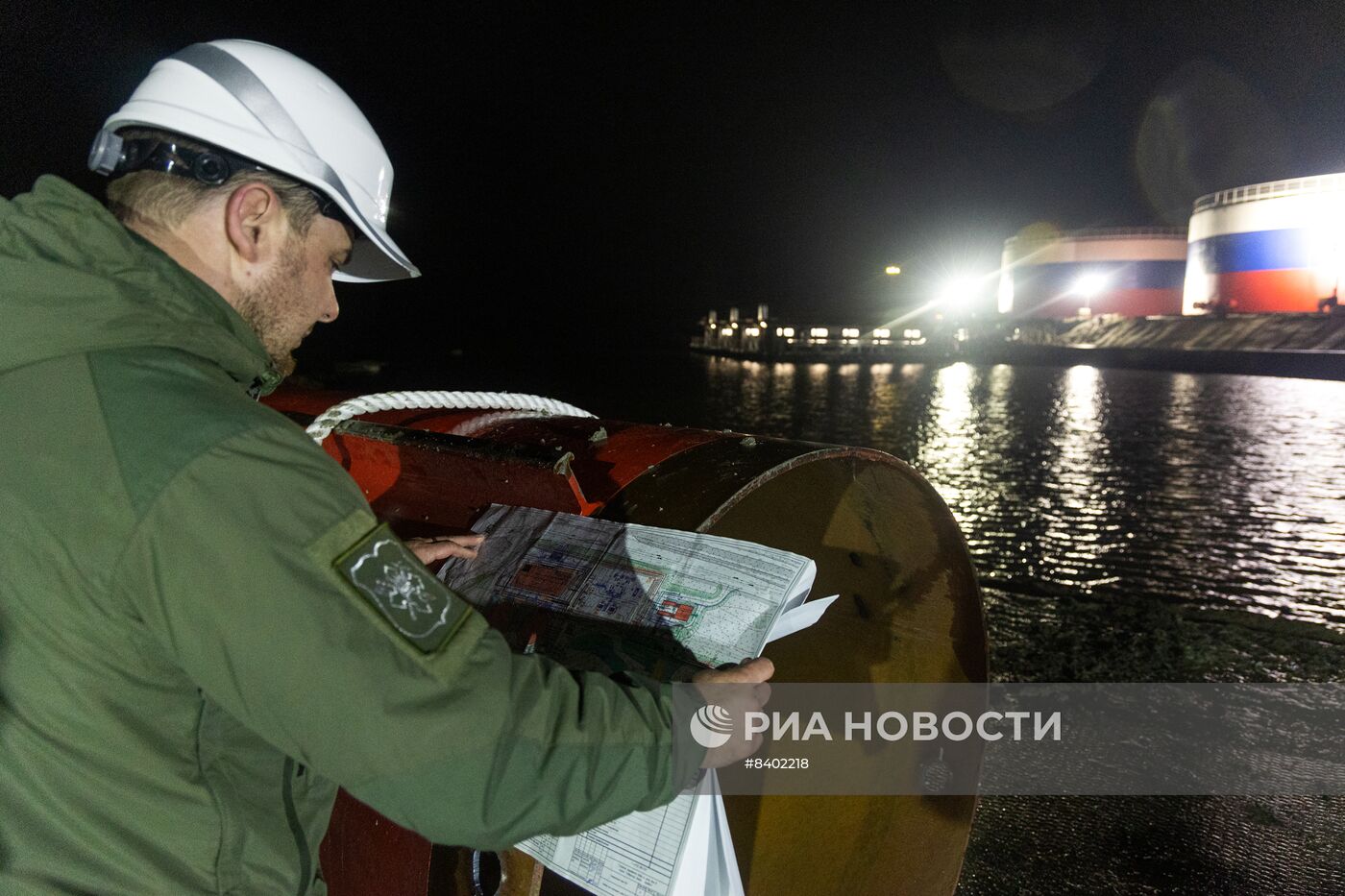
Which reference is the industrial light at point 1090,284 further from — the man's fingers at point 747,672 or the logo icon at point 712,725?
the logo icon at point 712,725

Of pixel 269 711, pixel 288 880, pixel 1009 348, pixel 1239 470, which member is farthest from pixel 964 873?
pixel 1009 348

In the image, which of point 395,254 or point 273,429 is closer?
point 273,429

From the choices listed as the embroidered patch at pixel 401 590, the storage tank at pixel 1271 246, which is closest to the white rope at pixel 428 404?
the embroidered patch at pixel 401 590

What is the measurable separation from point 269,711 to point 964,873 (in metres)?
2.93

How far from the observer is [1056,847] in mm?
3049

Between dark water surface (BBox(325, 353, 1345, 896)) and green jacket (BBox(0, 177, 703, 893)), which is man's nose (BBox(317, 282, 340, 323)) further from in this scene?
dark water surface (BBox(325, 353, 1345, 896))

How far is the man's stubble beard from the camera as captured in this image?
1.29 metres

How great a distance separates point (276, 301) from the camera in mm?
1324

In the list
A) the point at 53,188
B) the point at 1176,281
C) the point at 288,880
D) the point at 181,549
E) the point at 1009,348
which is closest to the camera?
the point at 181,549

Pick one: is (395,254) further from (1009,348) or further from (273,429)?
(1009,348)

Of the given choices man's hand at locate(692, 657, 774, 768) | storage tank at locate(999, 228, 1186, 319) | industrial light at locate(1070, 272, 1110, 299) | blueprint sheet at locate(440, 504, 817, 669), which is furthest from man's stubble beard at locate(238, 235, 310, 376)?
industrial light at locate(1070, 272, 1110, 299)

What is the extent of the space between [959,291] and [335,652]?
2971 inches

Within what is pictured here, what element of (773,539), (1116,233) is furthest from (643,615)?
(1116,233)

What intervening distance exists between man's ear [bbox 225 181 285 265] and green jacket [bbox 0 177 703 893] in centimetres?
19
